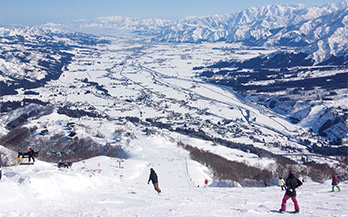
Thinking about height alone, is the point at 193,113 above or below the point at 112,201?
above

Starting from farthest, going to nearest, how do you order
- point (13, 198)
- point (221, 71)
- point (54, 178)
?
point (221, 71), point (54, 178), point (13, 198)

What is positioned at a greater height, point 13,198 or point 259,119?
point 259,119

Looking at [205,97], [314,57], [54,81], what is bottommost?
[205,97]

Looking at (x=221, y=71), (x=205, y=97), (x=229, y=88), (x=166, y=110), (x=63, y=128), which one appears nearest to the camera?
(x=63, y=128)

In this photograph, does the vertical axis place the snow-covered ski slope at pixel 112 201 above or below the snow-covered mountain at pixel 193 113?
below

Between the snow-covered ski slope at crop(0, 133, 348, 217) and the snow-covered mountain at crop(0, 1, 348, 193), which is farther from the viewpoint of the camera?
the snow-covered mountain at crop(0, 1, 348, 193)

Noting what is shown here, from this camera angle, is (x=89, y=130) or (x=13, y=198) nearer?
Result: (x=13, y=198)

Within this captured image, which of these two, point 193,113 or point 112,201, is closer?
point 112,201

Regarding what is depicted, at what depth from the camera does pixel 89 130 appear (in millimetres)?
52969

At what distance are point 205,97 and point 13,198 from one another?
10524cm

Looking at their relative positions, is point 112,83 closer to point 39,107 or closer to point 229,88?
point 229,88

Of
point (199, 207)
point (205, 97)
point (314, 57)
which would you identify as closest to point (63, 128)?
point (199, 207)

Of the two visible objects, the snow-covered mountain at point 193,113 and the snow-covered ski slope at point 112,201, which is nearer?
the snow-covered ski slope at point 112,201

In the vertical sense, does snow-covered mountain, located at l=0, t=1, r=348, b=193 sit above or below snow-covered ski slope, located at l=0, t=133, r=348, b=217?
above
